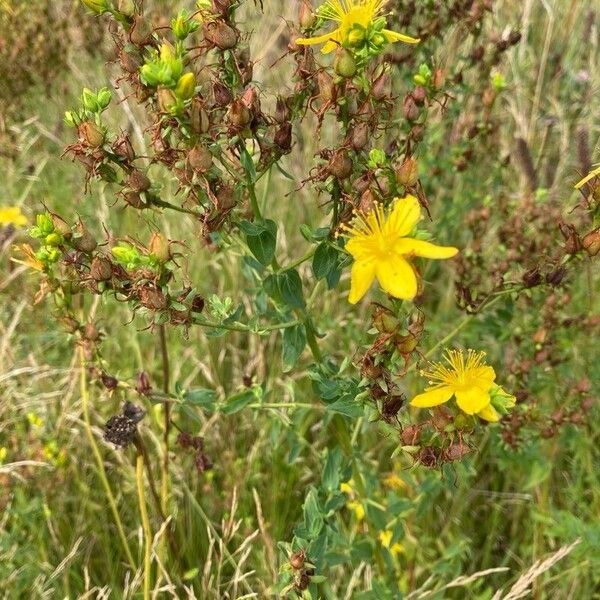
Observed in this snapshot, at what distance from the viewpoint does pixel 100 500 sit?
86.3 inches

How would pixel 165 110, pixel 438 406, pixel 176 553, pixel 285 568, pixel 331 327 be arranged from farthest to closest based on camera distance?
pixel 331 327 → pixel 176 553 → pixel 285 568 → pixel 438 406 → pixel 165 110

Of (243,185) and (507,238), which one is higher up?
(243,185)

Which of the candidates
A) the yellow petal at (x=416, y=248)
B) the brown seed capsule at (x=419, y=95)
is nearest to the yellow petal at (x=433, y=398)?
the yellow petal at (x=416, y=248)

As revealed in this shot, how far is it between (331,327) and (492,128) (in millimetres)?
782

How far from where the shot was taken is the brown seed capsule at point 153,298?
116 centimetres

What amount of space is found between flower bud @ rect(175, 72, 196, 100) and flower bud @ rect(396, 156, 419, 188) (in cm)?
36

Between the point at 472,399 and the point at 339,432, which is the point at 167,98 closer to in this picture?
the point at 472,399

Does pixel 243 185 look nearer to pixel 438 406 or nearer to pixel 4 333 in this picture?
pixel 438 406

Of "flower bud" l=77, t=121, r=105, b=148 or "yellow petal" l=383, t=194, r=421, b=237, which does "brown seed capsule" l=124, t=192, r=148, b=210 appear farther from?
"yellow petal" l=383, t=194, r=421, b=237

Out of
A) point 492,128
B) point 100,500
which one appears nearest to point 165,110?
point 492,128

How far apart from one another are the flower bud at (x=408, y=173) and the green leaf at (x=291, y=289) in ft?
0.97

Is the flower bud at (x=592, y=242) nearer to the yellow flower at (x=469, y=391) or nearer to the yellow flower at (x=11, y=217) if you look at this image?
the yellow flower at (x=469, y=391)

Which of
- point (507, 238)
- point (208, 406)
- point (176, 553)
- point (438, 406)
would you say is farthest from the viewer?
point (507, 238)

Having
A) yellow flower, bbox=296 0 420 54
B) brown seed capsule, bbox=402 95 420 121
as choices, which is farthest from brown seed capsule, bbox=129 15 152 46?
brown seed capsule, bbox=402 95 420 121
